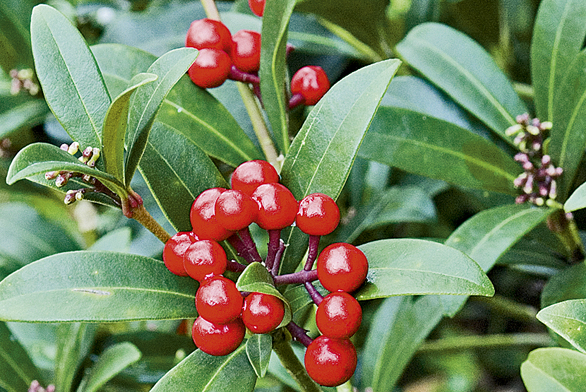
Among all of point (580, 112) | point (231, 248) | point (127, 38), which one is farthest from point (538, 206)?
point (127, 38)

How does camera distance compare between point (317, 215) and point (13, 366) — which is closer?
point (317, 215)

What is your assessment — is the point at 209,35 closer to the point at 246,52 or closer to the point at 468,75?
the point at 246,52

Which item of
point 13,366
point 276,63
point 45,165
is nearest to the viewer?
point 45,165

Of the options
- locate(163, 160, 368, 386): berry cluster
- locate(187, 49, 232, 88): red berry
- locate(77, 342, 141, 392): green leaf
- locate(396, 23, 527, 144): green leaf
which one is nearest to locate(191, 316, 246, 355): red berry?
locate(163, 160, 368, 386): berry cluster

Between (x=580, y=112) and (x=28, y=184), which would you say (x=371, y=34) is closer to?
(x=580, y=112)

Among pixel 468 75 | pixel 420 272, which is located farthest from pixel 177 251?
pixel 468 75

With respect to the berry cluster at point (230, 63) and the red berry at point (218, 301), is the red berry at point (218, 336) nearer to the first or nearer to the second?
the red berry at point (218, 301)
